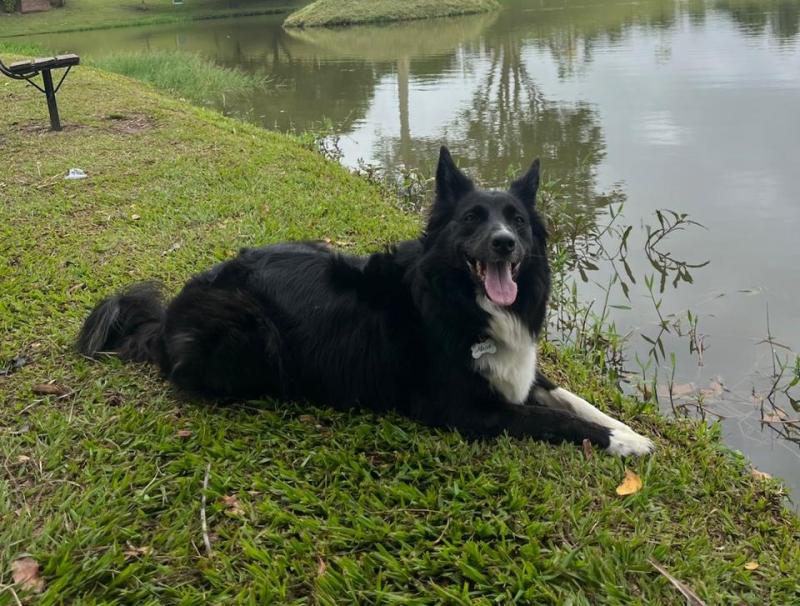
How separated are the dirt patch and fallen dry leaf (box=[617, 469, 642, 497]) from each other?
999cm

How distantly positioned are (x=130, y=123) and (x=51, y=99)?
4.34 ft

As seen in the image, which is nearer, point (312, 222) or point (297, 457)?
point (297, 457)

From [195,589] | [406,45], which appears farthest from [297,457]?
[406,45]

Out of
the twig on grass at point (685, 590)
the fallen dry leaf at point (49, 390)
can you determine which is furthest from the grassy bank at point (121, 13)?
the twig on grass at point (685, 590)

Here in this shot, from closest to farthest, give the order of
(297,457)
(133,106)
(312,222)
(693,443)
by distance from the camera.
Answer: (297,457)
(693,443)
(312,222)
(133,106)

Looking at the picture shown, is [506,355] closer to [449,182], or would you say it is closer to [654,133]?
[449,182]

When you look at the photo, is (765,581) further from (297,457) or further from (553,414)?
(297,457)

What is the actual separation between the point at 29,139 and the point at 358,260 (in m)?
8.72

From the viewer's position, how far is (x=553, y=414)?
136 inches

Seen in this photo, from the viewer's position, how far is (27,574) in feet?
8.01

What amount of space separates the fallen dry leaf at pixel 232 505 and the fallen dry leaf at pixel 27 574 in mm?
744

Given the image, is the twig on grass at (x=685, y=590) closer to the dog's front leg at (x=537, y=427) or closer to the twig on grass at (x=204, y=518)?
the dog's front leg at (x=537, y=427)

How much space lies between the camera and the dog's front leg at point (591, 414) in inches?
133

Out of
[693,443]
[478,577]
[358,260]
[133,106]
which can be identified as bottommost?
[693,443]
